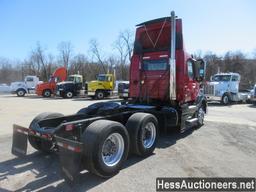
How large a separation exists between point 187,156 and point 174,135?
2.42 metres

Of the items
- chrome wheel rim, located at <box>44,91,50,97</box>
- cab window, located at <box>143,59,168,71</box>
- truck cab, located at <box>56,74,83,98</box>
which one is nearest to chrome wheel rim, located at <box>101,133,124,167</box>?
cab window, located at <box>143,59,168,71</box>

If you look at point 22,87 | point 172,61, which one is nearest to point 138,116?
point 172,61

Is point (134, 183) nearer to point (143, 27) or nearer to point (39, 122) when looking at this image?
point (39, 122)

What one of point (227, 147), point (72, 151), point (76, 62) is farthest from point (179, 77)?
point (76, 62)

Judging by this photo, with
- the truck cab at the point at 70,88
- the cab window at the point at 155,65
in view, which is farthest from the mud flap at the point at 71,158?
the truck cab at the point at 70,88

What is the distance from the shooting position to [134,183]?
477cm

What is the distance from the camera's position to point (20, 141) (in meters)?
6.21

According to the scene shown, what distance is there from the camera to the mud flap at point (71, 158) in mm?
4555

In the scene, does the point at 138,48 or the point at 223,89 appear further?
the point at 223,89

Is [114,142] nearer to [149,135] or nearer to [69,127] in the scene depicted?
[69,127]

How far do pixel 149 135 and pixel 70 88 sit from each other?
2345 centimetres

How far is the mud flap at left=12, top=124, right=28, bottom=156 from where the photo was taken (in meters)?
6.10

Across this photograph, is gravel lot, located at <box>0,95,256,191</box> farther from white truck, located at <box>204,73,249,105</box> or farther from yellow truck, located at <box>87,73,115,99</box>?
yellow truck, located at <box>87,73,115,99</box>

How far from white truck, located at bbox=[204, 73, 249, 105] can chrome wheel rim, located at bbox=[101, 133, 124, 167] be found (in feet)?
57.3
